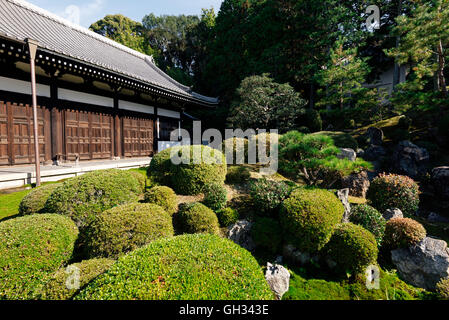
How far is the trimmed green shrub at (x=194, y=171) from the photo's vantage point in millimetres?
5094

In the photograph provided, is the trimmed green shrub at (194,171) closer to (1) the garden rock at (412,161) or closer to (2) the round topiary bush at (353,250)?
(2) the round topiary bush at (353,250)

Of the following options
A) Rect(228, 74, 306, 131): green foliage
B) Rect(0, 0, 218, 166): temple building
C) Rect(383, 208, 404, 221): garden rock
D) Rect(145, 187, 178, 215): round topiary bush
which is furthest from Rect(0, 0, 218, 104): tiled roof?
Rect(383, 208, 404, 221): garden rock

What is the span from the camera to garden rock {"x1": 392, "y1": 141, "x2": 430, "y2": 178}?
24.6 ft

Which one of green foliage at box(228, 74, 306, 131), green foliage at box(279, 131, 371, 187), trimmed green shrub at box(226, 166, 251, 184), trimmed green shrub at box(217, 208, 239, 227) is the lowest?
trimmed green shrub at box(217, 208, 239, 227)

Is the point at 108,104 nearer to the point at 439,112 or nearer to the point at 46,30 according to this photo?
the point at 46,30

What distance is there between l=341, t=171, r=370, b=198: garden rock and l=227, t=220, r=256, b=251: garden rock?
438cm

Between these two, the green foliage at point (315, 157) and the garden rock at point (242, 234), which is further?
the green foliage at point (315, 157)

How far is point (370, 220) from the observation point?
4238 mm

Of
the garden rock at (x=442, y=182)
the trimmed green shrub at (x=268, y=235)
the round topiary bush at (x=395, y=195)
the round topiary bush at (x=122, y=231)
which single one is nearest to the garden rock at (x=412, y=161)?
the garden rock at (x=442, y=182)

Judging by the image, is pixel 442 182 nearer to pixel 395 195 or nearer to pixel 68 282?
pixel 395 195

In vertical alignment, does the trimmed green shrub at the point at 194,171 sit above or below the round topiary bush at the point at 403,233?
above

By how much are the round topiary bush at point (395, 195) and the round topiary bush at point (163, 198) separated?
5812 millimetres

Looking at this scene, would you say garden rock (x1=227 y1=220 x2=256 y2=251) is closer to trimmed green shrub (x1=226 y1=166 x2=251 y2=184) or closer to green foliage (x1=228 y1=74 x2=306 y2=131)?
trimmed green shrub (x1=226 y1=166 x2=251 y2=184)

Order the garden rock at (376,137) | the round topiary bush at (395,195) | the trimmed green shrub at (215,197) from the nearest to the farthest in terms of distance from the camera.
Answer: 1. the trimmed green shrub at (215,197)
2. the round topiary bush at (395,195)
3. the garden rock at (376,137)
